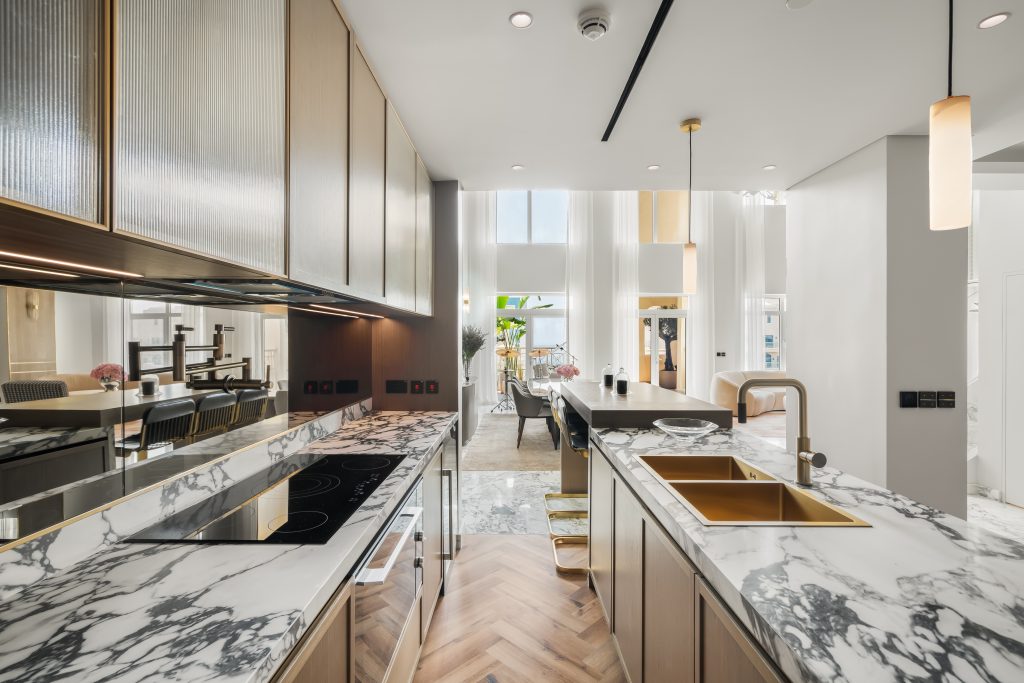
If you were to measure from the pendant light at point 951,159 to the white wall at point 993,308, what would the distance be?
373 cm

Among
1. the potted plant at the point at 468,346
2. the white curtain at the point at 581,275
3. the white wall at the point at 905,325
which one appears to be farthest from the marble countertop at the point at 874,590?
the white curtain at the point at 581,275

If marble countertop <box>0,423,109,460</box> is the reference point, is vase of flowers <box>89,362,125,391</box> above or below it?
above

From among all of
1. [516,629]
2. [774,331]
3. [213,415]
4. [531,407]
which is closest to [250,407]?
[213,415]

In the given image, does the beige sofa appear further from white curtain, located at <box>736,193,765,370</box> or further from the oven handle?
the oven handle

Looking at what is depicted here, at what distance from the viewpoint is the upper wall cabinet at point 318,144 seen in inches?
46.6

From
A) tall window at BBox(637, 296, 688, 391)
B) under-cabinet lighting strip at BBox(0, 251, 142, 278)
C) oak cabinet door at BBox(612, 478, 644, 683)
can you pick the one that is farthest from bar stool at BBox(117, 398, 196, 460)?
tall window at BBox(637, 296, 688, 391)

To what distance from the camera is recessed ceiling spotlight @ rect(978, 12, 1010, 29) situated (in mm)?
1672

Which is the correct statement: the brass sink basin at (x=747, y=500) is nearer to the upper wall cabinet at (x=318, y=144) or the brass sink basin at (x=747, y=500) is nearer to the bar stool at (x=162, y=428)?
the upper wall cabinet at (x=318, y=144)

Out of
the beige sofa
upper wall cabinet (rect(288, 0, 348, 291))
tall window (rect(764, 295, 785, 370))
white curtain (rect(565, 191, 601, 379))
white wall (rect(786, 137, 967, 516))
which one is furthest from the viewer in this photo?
tall window (rect(764, 295, 785, 370))

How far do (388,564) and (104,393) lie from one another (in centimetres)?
83

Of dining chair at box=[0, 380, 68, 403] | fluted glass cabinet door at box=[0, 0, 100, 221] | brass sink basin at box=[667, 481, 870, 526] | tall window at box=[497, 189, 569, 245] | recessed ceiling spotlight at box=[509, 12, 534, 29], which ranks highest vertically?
tall window at box=[497, 189, 569, 245]

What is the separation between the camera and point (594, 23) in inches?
62.4

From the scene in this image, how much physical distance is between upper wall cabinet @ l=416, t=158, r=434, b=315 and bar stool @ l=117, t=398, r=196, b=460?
4.38ft

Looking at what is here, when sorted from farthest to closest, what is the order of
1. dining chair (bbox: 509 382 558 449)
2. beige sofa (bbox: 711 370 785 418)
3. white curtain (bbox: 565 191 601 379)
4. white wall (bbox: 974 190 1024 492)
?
white curtain (bbox: 565 191 601 379), beige sofa (bbox: 711 370 785 418), dining chair (bbox: 509 382 558 449), white wall (bbox: 974 190 1024 492)
